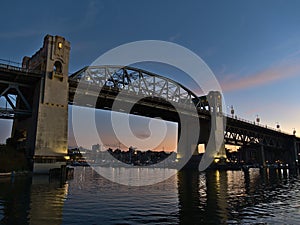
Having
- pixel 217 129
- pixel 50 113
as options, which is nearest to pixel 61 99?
pixel 50 113

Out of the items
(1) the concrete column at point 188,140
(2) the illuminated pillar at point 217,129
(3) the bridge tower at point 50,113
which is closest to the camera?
(3) the bridge tower at point 50,113

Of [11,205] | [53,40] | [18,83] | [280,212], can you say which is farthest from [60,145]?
[280,212]

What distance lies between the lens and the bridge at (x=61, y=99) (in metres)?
49.8

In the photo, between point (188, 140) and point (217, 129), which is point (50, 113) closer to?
point (217, 129)

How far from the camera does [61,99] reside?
53375 mm

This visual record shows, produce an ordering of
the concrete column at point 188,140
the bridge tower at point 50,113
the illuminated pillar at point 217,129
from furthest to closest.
→ the concrete column at point 188,140, the illuminated pillar at point 217,129, the bridge tower at point 50,113

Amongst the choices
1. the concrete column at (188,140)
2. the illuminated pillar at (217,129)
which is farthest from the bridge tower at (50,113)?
the illuminated pillar at (217,129)

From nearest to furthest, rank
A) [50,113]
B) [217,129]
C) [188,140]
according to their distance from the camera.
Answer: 1. [50,113]
2. [217,129]
3. [188,140]

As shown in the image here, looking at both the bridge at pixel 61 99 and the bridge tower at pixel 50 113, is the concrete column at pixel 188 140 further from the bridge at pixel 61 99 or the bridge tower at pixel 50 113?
the bridge tower at pixel 50 113

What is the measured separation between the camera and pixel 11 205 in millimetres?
18359

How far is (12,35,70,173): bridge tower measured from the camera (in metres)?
48.5

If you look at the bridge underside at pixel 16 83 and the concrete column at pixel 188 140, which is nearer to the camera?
the bridge underside at pixel 16 83

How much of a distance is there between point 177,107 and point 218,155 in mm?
25066

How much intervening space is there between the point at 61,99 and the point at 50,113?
3794 mm
